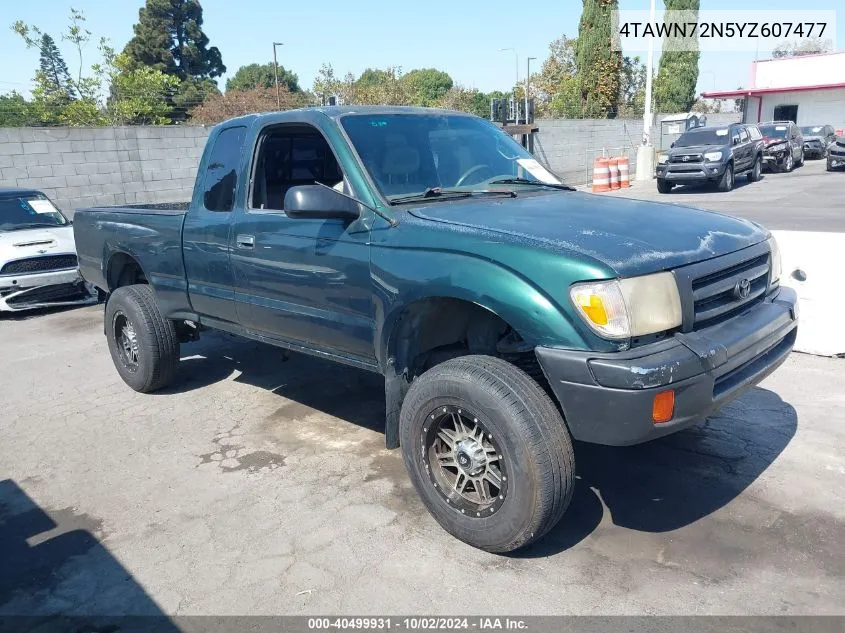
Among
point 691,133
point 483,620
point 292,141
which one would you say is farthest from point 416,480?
point 691,133

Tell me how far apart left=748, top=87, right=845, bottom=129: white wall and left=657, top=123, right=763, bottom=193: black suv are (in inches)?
870

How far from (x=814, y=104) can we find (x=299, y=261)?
142 feet

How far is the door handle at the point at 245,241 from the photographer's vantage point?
436 cm

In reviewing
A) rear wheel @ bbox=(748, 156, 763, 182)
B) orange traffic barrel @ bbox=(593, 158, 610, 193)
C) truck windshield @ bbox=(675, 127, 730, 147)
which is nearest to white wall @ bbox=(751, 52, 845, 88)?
rear wheel @ bbox=(748, 156, 763, 182)

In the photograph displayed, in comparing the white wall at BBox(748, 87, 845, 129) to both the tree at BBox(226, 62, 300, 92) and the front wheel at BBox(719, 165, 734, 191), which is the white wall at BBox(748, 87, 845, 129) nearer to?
the front wheel at BBox(719, 165, 734, 191)

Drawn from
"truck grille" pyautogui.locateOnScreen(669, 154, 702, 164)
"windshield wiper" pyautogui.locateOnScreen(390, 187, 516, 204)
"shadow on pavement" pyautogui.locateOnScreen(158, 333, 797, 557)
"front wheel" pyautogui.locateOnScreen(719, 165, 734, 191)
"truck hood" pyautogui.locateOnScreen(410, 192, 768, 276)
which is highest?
"windshield wiper" pyautogui.locateOnScreen(390, 187, 516, 204)

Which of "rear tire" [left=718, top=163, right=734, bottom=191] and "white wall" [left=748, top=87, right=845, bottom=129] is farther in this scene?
"white wall" [left=748, top=87, right=845, bottom=129]

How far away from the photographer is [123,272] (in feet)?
19.9

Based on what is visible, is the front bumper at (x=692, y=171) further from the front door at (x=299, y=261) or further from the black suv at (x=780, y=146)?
the front door at (x=299, y=261)

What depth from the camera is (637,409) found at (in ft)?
9.12

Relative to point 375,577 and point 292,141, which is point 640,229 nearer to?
point 375,577

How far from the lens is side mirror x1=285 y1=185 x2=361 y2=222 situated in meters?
3.62

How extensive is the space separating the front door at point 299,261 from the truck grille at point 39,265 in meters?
Answer: 5.57

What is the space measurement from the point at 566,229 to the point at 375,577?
1772mm
